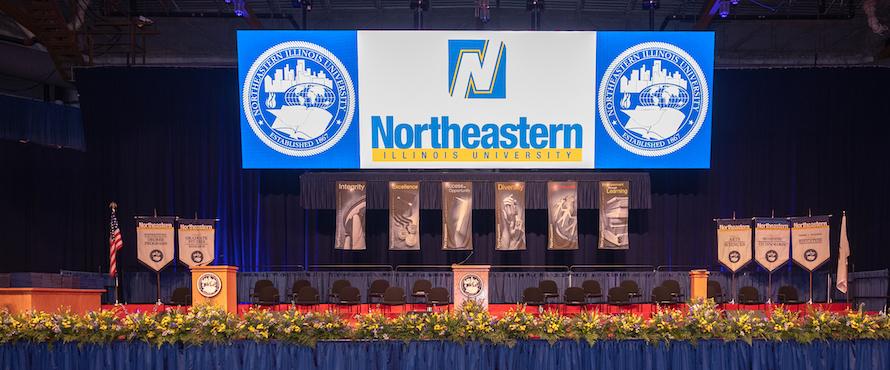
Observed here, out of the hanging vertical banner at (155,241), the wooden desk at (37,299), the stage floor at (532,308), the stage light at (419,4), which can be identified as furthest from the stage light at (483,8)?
the wooden desk at (37,299)

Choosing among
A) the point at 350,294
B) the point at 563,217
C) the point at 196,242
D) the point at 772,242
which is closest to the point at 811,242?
the point at 772,242

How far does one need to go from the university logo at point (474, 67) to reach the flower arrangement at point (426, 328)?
26.4 feet

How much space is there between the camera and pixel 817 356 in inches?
301

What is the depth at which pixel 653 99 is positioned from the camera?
50.5ft

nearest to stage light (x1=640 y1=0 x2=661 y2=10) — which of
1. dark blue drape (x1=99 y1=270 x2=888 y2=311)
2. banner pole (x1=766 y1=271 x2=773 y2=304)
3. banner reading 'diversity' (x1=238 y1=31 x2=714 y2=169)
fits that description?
banner reading 'diversity' (x1=238 y1=31 x2=714 y2=169)

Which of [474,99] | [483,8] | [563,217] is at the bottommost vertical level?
[563,217]

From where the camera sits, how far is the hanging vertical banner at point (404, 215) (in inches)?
627

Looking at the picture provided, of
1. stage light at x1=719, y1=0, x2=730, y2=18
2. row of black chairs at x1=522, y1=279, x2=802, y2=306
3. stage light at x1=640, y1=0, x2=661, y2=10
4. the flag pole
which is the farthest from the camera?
stage light at x1=640, y1=0, x2=661, y2=10

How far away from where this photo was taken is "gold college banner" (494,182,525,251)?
15883mm

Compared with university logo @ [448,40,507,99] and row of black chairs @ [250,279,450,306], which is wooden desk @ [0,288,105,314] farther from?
university logo @ [448,40,507,99]

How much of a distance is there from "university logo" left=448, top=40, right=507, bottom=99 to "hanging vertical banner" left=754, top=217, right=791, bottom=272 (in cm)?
578

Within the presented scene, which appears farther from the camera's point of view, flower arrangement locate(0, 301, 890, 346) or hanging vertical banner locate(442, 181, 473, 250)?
hanging vertical banner locate(442, 181, 473, 250)

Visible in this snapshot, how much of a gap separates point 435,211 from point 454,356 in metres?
9.60

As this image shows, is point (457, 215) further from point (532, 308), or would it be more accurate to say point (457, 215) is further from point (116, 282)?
point (116, 282)
